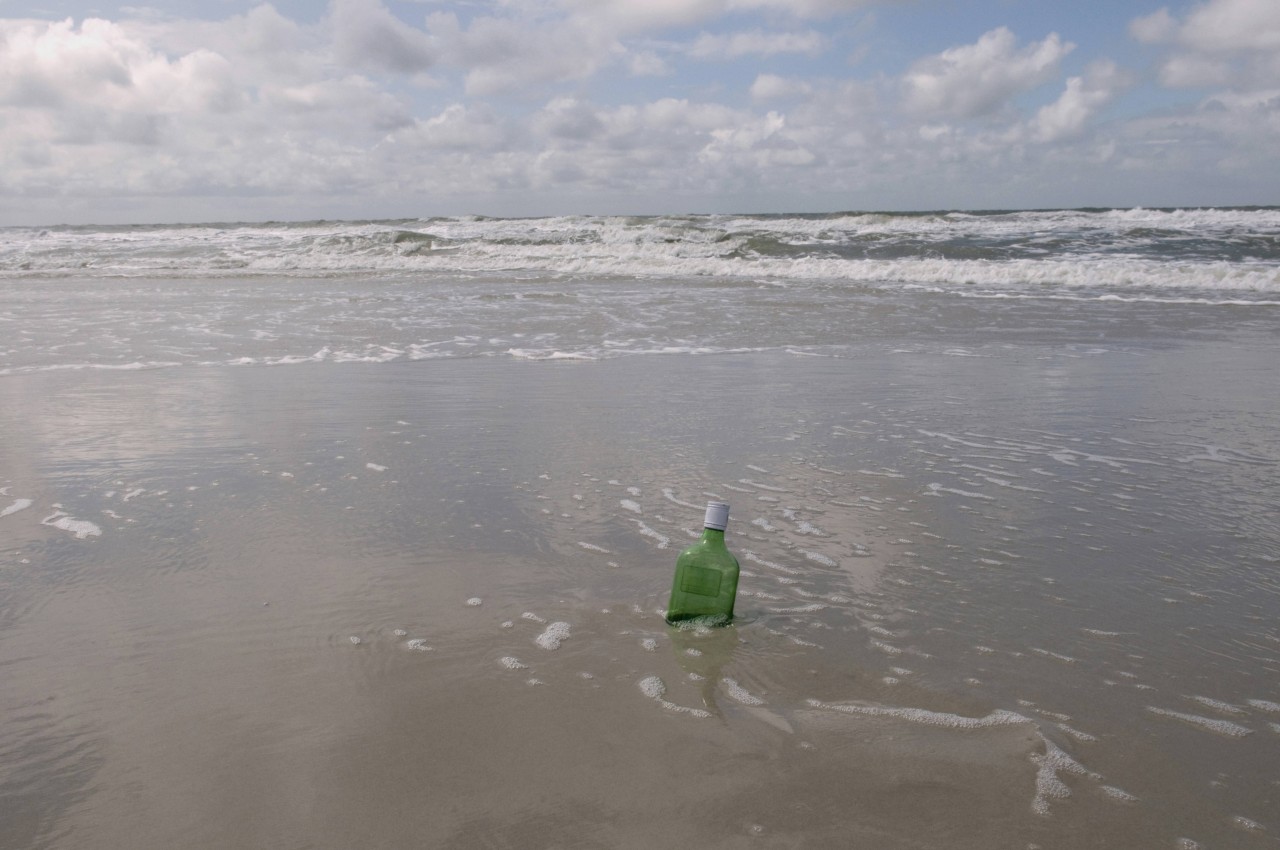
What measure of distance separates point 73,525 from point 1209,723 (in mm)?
3658

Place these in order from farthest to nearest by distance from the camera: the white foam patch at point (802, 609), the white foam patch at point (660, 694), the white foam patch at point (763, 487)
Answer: the white foam patch at point (763, 487), the white foam patch at point (802, 609), the white foam patch at point (660, 694)

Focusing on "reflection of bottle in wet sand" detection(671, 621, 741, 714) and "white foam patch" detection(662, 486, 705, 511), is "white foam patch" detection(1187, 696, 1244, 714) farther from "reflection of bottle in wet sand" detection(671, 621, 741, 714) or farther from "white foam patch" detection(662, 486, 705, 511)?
"white foam patch" detection(662, 486, 705, 511)

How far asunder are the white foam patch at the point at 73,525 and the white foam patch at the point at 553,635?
1.88m

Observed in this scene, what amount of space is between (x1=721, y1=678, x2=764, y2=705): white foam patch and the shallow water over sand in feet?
0.05

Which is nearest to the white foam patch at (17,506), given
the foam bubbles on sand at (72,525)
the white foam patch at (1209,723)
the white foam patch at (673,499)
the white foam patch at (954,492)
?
the foam bubbles on sand at (72,525)

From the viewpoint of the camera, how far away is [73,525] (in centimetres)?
341

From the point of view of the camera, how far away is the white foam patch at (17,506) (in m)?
3.58

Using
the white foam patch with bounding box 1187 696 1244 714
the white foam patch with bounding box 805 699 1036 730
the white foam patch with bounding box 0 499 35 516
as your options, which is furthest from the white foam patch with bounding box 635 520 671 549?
the white foam patch with bounding box 0 499 35 516

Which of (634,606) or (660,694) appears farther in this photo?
(634,606)

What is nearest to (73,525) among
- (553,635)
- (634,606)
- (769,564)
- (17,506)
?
(17,506)

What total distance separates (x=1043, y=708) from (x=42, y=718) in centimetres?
228

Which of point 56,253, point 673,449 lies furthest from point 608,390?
point 56,253

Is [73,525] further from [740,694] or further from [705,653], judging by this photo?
[740,694]

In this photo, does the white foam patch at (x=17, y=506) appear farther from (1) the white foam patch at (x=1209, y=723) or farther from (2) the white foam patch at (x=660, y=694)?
(1) the white foam patch at (x=1209, y=723)
